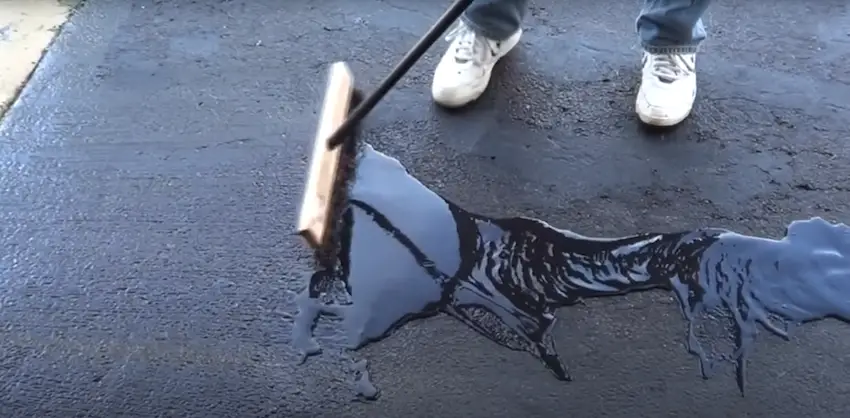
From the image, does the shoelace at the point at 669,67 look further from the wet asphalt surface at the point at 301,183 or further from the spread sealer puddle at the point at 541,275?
the spread sealer puddle at the point at 541,275

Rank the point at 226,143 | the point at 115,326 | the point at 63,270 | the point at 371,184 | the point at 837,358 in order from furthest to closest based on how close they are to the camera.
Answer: the point at 226,143 < the point at 371,184 < the point at 63,270 < the point at 115,326 < the point at 837,358

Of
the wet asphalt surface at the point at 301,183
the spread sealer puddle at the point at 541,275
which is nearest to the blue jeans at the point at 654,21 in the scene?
the wet asphalt surface at the point at 301,183

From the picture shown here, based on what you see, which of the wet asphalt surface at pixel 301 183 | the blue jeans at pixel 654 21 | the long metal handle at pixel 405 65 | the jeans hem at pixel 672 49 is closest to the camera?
the wet asphalt surface at pixel 301 183

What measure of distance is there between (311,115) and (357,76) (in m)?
0.20

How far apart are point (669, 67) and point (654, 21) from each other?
0.13 metres

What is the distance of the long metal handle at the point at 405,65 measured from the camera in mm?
1759

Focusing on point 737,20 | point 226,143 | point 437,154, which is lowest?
point 226,143

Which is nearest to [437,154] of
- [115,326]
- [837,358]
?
[115,326]

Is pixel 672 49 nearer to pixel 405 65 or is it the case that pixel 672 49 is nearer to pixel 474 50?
pixel 474 50

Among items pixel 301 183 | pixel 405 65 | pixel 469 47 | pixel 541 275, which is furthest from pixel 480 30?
pixel 541 275

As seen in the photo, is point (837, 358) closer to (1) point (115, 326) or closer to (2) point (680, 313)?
(2) point (680, 313)

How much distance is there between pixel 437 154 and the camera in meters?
2.07

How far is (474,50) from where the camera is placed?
2.18 meters

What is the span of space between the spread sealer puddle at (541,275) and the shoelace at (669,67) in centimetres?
46
